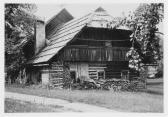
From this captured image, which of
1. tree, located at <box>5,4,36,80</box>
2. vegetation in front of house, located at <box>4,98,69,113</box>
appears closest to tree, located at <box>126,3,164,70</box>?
vegetation in front of house, located at <box>4,98,69,113</box>

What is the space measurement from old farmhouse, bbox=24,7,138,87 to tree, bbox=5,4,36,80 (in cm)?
108

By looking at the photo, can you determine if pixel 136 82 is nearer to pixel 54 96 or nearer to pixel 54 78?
pixel 54 78

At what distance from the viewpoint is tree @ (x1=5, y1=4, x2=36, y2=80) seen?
2053 centimetres

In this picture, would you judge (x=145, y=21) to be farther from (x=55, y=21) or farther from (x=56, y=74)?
(x=55, y=21)

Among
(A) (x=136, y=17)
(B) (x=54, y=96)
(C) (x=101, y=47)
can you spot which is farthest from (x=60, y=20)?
(A) (x=136, y=17)

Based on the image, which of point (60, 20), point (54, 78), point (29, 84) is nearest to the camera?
point (54, 78)

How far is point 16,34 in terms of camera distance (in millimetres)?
22891

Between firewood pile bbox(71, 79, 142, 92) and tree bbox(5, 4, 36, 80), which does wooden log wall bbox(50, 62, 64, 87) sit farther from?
tree bbox(5, 4, 36, 80)

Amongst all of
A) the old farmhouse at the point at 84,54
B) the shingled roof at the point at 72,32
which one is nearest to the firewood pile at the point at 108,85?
the old farmhouse at the point at 84,54

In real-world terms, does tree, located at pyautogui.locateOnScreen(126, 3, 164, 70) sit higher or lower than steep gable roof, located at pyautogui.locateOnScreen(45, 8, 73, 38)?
lower

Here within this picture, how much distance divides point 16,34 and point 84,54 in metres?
5.49

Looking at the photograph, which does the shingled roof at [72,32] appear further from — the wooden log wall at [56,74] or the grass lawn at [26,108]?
the grass lawn at [26,108]

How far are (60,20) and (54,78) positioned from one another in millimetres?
10575
